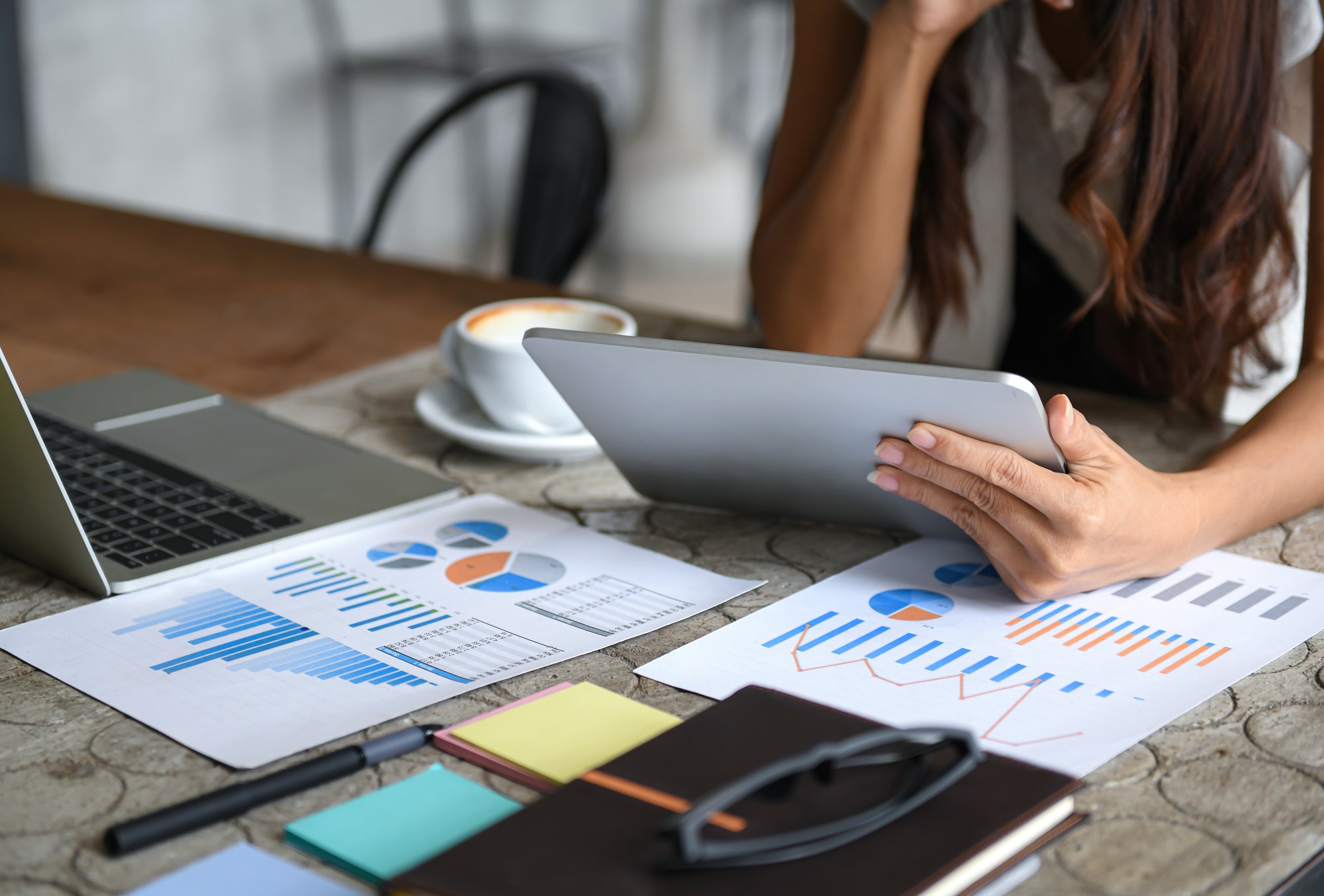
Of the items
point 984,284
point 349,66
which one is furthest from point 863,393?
point 349,66

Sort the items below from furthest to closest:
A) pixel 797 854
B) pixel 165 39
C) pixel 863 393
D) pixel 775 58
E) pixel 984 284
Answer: pixel 775 58
pixel 165 39
pixel 984 284
pixel 863 393
pixel 797 854

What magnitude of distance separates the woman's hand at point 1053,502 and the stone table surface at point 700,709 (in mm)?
85

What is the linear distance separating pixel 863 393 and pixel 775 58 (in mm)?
4391

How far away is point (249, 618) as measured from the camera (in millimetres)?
661

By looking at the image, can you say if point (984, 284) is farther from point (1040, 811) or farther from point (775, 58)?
point (775, 58)

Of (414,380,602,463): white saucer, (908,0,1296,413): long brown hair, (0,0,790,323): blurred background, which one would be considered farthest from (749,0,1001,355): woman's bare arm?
A: (0,0,790,323): blurred background

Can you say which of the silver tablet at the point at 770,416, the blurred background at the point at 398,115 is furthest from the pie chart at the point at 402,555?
the blurred background at the point at 398,115

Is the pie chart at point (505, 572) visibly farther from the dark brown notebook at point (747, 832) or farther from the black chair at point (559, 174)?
the black chair at point (559, 174)

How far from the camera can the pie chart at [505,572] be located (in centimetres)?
71

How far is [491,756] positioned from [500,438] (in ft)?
1.26

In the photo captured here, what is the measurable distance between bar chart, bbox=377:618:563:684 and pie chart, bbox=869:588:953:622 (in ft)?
0.56

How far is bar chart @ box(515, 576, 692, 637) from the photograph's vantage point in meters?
0.66

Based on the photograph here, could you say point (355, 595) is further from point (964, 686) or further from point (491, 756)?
point (964, 686)

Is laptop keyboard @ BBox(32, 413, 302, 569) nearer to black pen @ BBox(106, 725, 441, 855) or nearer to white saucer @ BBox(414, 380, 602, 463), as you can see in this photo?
white saucer @ BBox(414, 380, 602, 463)
